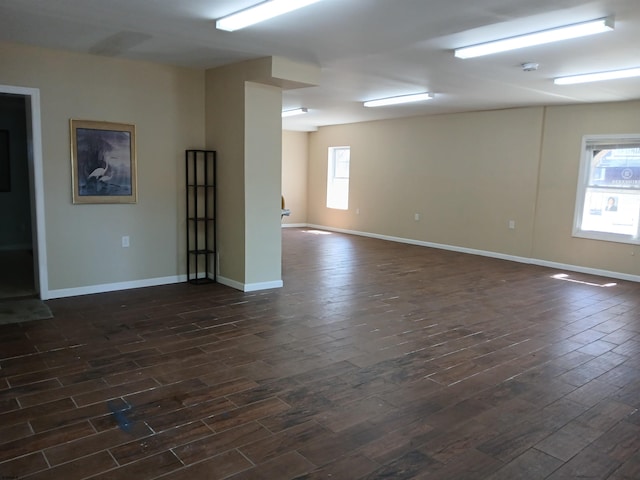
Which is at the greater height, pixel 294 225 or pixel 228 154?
pixel 228 154

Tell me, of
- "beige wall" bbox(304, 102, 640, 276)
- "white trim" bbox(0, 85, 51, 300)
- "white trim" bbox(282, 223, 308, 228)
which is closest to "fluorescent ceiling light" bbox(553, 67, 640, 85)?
"beige wall" bbox(304, 102, 640, 276)

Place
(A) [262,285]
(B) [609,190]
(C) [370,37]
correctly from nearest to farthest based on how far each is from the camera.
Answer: (C) [370,37]
(A) [262,285]
(B) [609,190]

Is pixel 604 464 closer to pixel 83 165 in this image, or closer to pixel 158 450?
pixel 158 450

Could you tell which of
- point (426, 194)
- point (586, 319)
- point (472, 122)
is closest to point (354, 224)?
point (426, 194)

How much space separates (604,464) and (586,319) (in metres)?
2.65

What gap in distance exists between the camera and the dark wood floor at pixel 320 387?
7.21 feet

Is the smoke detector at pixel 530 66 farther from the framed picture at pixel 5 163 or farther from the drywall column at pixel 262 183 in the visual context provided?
the framed picture at pixel 5 163

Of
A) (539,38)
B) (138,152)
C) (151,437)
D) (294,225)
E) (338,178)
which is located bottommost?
(151,437)

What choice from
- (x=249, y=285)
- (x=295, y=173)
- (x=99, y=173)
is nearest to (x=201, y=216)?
(x=249, y=285)

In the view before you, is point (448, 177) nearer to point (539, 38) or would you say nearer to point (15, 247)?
point (539, 38)

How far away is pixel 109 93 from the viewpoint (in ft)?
16.2

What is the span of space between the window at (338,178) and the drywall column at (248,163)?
5.53 m

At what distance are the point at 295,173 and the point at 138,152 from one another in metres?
6.46

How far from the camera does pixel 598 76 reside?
197 inches
